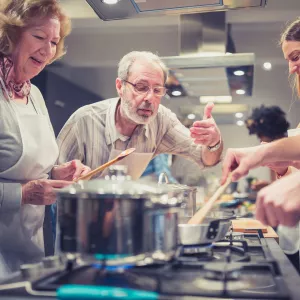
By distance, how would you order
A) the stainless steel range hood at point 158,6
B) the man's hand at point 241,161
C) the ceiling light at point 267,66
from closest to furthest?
the man's hand at point 241,161
the stainless steel range hood at point 158,6
the ceiling light at point 267,66

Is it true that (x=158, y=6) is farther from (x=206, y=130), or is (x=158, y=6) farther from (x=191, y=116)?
(x=191, y=116)

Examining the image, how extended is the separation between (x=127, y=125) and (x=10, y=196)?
682 millimetres

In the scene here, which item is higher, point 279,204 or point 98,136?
point 98,136

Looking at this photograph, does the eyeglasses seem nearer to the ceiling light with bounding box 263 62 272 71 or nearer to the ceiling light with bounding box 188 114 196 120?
the ceiling light with bounding box 188 114 196 120

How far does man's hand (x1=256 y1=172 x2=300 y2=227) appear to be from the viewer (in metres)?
0.75

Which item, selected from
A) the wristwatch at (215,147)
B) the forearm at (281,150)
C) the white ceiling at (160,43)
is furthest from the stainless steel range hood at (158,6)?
the white ceiling at (160,43)

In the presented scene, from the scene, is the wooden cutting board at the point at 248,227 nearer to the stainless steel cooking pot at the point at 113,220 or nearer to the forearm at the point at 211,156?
the forearm at the point at 211,156

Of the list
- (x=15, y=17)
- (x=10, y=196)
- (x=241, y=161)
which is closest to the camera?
(x=241, y=161)

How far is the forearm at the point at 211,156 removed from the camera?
1.77 m

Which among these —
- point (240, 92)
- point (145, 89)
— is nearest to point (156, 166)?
point (240, 92)

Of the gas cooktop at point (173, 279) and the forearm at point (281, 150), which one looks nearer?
the gas cooktop at point (173, 279)

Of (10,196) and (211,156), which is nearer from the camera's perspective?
→ (10,196)

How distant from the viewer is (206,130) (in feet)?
5.05

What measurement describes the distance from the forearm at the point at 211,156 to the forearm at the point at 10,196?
83 centimetres
